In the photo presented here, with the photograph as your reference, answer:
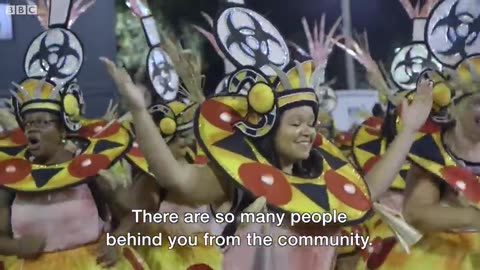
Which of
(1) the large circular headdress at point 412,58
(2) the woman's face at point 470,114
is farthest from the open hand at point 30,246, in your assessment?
(1) the large circular headdress at point 412,58

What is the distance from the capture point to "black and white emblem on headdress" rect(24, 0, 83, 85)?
8.12ft

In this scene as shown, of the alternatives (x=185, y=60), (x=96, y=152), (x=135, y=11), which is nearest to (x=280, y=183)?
(x=185, y=60)

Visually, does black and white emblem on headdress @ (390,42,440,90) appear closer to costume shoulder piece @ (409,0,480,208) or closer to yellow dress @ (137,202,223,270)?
costume shoulder piece @ (409,0,480,208)

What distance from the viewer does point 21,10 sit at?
291 centimetres

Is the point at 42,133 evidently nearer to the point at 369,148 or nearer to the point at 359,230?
the point at 359,230

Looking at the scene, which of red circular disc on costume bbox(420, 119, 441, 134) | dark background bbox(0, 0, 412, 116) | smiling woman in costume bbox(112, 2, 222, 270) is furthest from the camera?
dark background bbox(0, 0, 412, 116)

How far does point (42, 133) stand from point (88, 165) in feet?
0.49

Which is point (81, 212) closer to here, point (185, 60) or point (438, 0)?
point (185, 60)

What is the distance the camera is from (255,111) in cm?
181

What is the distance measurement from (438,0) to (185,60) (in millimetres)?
677

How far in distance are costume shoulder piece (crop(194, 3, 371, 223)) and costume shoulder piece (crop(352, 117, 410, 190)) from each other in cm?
79

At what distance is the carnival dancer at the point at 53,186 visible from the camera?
2.30m

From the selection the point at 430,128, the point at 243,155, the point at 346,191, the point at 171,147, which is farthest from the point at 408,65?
the point at 243,155

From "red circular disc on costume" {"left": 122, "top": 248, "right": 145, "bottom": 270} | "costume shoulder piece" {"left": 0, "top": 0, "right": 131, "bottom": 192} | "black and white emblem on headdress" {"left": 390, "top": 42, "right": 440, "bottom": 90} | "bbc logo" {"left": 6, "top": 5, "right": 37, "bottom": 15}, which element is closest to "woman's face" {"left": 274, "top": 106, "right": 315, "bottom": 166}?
"costume shoulder piece" {"left": 0, "top": 0, "right": 131, "bottom": 192}
